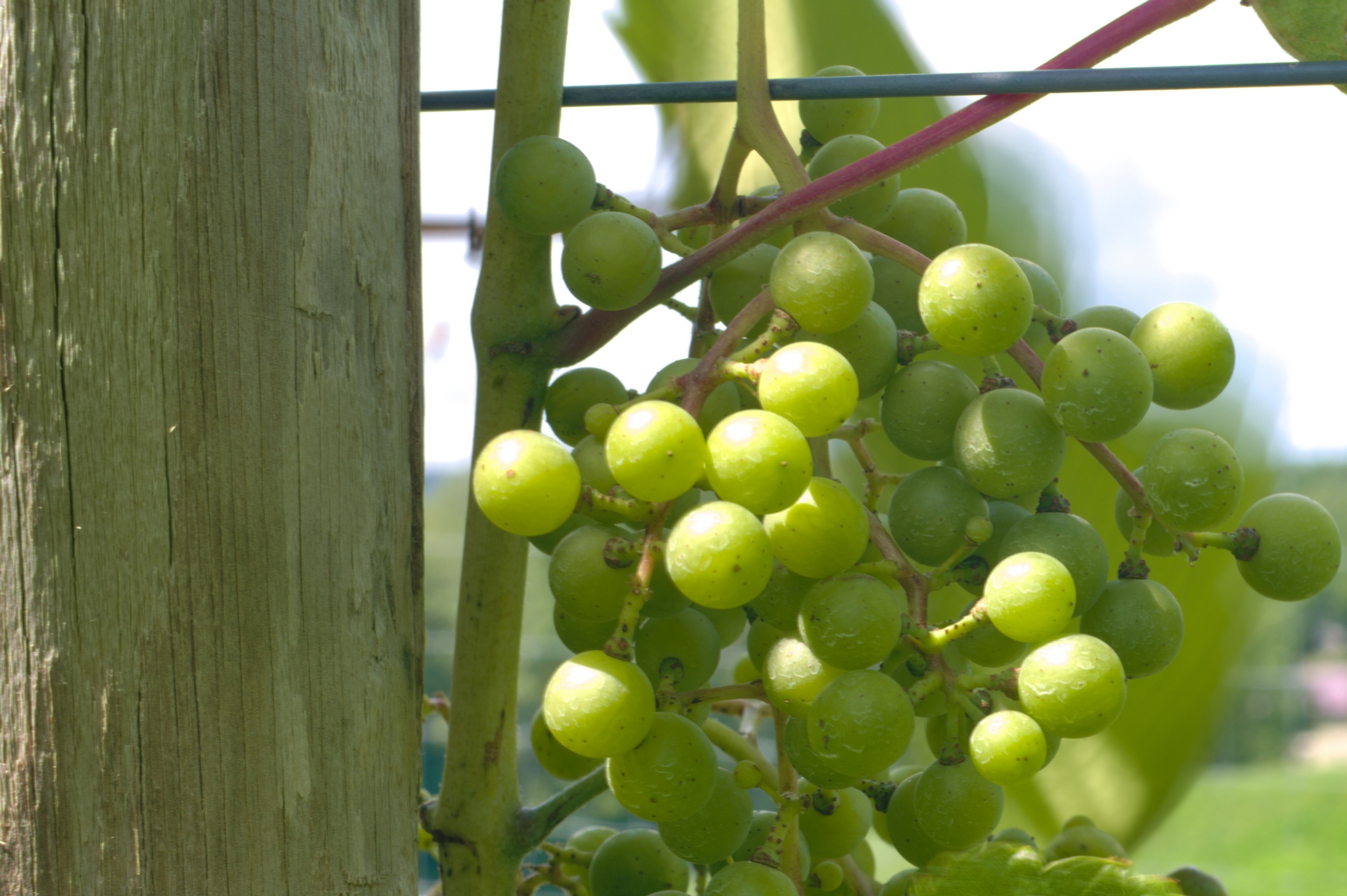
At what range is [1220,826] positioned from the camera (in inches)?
364

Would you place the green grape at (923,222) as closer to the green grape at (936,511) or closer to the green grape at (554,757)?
the green grape at (936,511)

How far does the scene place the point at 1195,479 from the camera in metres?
0.38

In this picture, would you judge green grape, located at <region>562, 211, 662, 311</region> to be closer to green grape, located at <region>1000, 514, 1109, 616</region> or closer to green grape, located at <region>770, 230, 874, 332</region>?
green grape, located at <region>770, 230, 874, 332</region>

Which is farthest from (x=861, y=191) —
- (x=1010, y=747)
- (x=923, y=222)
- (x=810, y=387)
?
(x=1010, y=747)

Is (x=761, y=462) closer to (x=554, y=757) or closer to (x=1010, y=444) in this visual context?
(x=1010, y=444)

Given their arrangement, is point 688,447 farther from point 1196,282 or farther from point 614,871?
point 1196,282

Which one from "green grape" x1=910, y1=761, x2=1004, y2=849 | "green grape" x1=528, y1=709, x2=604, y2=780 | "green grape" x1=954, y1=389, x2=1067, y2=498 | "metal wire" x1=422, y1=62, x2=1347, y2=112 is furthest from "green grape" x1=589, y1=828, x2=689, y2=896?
"metal wire" x1=422, y1=62, x2=1347, y2=112

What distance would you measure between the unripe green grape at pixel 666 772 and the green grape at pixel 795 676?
0.12 ft

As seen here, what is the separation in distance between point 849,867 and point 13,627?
374 mm

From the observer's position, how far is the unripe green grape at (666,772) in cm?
37

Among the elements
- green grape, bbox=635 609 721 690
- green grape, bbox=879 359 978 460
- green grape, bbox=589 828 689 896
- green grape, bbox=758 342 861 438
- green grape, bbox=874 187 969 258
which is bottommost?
green grape, bbox=589 828 689 896

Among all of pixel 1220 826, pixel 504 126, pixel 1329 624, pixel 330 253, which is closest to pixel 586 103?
pixel 504 126

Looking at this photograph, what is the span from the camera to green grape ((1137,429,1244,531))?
379 mm

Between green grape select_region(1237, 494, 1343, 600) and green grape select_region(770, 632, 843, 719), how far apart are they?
18 centimetres
